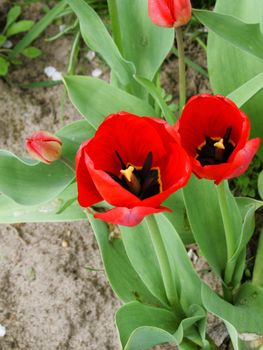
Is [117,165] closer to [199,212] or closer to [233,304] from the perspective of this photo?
[199,212]

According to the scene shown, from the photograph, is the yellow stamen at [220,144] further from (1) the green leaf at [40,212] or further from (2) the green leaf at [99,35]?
(1) the green leaf at [40,212]

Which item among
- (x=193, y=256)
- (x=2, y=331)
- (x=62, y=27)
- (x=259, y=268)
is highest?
(x=62, y=27)

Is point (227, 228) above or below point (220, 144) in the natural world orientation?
Answer: below

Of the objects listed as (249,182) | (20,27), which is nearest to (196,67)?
(249,182)

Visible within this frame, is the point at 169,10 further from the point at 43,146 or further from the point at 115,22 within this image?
the point at 43,146

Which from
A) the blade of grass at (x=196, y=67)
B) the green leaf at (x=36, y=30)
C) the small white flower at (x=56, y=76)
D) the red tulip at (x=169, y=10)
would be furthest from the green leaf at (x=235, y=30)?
the small white flower at (x=56, y=76)

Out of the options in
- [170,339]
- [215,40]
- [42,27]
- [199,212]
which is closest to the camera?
[170,339]

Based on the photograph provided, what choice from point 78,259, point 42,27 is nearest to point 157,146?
point 78,259
